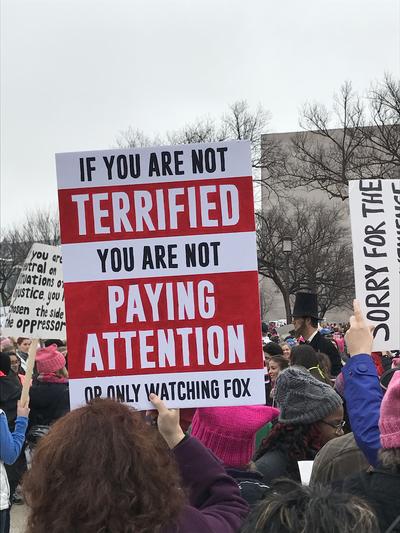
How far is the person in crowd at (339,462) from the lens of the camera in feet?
10.5

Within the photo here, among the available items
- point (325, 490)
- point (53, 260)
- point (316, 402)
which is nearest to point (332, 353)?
point (53, 260)

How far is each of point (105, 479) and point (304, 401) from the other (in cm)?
203

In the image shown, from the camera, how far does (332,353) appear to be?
779 centimetres

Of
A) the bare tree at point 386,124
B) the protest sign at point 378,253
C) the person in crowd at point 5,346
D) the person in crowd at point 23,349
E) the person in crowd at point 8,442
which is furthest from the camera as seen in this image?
the bare tree at point 386,124

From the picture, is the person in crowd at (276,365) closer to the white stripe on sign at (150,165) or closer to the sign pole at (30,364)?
the sign pole at (30,364)

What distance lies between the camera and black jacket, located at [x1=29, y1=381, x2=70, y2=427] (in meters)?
8.55

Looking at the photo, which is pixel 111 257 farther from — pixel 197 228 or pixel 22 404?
pixel 22 404

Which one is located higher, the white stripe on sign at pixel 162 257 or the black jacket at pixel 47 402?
the white stripe on sign at pixel 162 257

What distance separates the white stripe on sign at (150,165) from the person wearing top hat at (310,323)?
427cm

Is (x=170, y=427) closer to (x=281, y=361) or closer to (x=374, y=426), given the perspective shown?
(x=374, y=426)

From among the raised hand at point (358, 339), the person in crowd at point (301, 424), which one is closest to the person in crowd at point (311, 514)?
the raised hand at point (358, 339)

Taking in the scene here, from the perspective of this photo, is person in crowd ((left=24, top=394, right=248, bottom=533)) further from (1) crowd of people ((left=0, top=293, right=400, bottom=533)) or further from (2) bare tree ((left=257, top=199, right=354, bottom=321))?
(2) bare tree ((left=257, top=199, right=354, bottom=321))

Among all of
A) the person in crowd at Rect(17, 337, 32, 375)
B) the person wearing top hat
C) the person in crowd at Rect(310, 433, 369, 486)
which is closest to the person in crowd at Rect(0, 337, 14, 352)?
the person in crowd at Rect(17, 337, 32, 375)

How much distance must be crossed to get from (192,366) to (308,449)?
3.07 ft
